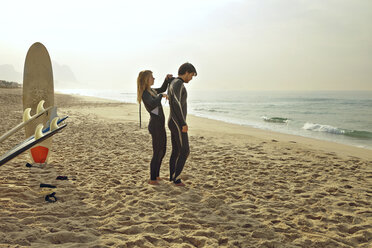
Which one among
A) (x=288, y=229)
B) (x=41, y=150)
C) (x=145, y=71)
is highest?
(x=145, y=71)

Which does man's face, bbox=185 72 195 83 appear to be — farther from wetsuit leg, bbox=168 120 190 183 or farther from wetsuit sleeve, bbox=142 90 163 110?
wetsuit leg, bbox=168 120 190 183

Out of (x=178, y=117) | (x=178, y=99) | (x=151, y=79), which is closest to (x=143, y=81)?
(x=151, y=79)

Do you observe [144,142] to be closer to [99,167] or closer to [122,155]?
[122,155]

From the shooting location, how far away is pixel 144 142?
829 centimetres

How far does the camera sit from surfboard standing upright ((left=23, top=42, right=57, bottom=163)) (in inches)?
216

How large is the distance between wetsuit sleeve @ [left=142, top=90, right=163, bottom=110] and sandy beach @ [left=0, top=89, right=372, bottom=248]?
4.60ft

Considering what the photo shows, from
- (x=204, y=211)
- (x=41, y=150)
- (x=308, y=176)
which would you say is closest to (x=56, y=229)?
(x=204, y=211)

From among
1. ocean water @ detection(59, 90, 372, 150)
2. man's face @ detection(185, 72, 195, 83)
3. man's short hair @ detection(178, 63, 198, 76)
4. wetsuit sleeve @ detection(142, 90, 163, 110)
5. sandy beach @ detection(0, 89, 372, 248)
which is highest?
man's short hair @ detection(178, 63, 198, 76)

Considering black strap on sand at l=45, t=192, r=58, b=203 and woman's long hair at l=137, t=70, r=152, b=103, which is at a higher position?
woman's long hair at l=137, t=70, r=152, b=103

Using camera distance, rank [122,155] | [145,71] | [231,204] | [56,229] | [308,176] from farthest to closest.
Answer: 1. [122,155]
2. [308,176]
3. [145,71]
4. [231,204]
5. [56,229]

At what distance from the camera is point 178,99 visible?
404cm

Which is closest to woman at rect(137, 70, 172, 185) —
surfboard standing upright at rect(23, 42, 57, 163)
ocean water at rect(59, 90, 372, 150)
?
surfboard standing upright at rect(23, 42, 57, 163)

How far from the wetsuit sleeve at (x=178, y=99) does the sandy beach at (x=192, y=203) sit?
124 cm

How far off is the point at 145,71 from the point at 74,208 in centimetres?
228
